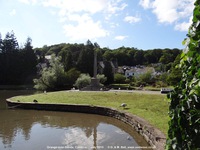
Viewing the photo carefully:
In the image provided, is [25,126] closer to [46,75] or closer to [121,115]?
[121,115]

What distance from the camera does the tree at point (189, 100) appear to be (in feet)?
8.38

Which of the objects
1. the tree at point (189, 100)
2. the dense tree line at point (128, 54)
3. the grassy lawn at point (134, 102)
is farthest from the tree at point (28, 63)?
the tree at point (189, 100)

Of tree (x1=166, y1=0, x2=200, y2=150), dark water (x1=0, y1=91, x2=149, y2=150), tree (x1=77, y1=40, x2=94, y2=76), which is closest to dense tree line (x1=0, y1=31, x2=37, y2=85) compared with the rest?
tree (x1=77, y1=40, x2=94, y2=76)

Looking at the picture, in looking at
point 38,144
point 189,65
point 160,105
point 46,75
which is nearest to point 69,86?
point 46,75

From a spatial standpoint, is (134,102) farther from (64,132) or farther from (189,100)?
(189,100)

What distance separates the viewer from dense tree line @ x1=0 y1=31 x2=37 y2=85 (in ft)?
225

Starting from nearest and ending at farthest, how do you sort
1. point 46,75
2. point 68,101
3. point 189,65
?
point 189,65, point 68,101, point 46,75

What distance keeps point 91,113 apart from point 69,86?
1194 inches

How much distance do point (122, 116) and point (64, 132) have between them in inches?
184

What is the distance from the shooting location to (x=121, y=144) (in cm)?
1289

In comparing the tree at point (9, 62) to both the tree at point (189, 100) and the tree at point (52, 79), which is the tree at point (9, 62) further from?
the tree at point (189, 100)

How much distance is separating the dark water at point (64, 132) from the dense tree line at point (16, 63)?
160ft

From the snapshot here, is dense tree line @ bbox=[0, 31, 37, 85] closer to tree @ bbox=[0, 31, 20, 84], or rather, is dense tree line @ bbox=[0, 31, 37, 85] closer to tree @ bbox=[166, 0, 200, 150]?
tree @ bbox=[0, 31, 20, 84]

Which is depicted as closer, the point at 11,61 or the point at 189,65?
the point at 189,65
